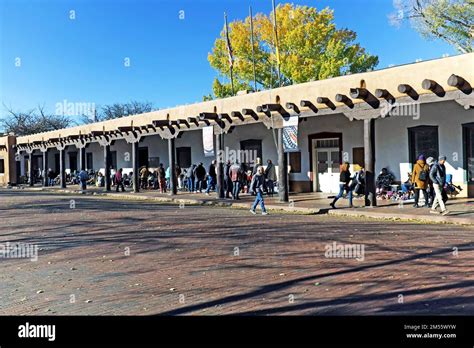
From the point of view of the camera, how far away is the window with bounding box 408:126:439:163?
1783 cm

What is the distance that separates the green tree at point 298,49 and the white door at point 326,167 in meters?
17.7

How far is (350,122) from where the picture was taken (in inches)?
814

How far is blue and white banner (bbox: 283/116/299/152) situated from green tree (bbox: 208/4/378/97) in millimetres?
21393

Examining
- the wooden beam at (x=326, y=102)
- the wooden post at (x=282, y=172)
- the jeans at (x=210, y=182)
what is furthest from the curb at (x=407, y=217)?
the jeans at (x=210, y=182)

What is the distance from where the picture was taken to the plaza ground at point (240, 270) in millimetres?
5902

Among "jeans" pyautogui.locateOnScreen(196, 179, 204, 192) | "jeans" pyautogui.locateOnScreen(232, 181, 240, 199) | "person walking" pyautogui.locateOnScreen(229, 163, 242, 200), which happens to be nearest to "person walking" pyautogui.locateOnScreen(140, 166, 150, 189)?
"jeans" pyautogui.locateOnScreen(196, 179, 204, 192)

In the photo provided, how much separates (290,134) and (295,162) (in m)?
5.03

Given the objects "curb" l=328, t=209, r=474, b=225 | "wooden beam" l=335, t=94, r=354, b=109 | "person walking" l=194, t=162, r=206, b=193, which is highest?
"wooden beam" l=335, t=94, r=354, b=109

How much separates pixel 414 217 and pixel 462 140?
5.22 m

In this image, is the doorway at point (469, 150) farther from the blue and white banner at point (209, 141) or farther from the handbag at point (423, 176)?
the blue and white banner at point (209, 141)

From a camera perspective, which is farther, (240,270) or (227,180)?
(227,180)

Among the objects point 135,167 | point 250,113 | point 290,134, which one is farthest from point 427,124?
point 135,167

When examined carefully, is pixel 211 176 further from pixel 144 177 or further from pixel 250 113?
pixel 144 177

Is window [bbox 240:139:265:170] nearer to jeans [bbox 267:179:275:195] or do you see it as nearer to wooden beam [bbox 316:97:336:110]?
jeans [bbox 267:179:275:195]
